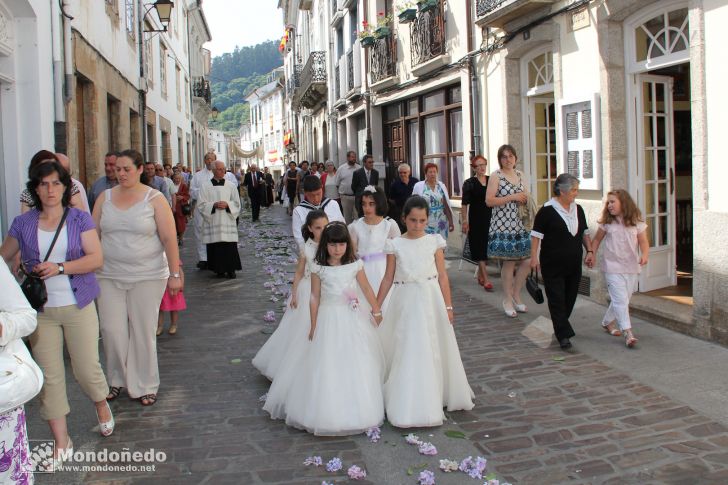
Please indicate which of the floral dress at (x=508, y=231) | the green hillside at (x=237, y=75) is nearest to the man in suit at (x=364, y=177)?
the floral dress at (x=508, y=231)

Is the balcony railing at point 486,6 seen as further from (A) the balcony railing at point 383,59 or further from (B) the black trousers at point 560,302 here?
(A) the balcony railing at point 383,59

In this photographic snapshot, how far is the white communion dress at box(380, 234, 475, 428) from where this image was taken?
14.6 ft

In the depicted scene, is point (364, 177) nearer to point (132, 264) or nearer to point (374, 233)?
point (374, 233)

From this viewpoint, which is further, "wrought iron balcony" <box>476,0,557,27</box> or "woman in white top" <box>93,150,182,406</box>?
"wrought iron balcony" <box>476,0,557,27</box>

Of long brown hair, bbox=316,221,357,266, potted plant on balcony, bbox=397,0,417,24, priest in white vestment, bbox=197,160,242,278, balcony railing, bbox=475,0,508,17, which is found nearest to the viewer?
long brown hair, bbox=316,221,357,266

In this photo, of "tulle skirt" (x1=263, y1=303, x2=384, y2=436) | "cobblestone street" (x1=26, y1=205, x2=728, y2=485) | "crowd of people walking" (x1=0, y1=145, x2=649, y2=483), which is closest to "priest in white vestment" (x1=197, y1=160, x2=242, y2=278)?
"crowd of people walking" (x1=0, y1=145, x2=649, y2=483)

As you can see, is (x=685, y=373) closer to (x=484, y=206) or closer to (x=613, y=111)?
(x=613, y=111)

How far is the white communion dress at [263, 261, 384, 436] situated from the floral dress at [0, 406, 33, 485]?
1.81 meters

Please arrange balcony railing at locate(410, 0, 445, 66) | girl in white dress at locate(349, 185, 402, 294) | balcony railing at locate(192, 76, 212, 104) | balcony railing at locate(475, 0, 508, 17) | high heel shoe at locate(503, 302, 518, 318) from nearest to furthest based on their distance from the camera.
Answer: girl in white dress at locate(349, 185, 402, 294) < high heel shoe at locate(503, 302, 518, 318) < balcony railing at locate(475, 0, 508, 17) < balcony railing at locate(410, 0, 445, 66) < balcony railing at locate(192, 76, 212, 104)

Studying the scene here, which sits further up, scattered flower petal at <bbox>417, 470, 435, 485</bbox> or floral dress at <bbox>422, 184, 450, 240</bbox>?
floral dress at <bbox>422, 184, 450, 240</bbox>

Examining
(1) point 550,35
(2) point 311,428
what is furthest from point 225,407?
(1) point 550,35

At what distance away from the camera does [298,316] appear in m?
5.21

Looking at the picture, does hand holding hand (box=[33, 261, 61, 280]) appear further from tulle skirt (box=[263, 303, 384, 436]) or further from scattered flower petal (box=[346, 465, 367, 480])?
scattered flower petal (box=[346, 465, 367, 480])

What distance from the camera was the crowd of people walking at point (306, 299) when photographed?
3.98 meters
